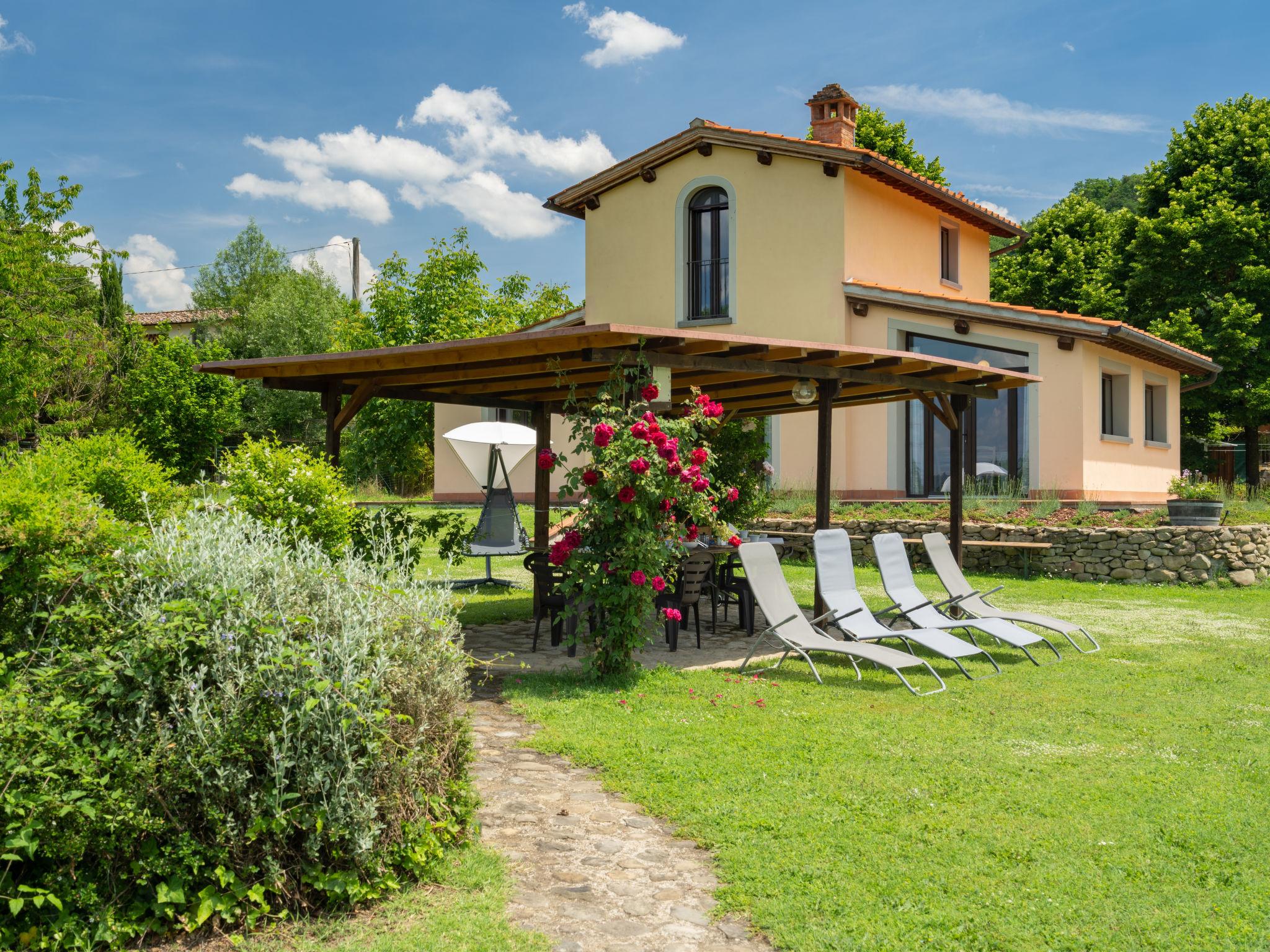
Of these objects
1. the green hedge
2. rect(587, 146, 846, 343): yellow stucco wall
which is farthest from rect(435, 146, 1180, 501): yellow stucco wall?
the green hedge

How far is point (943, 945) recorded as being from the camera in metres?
3.39

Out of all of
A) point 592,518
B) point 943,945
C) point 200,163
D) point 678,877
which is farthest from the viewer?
point 200,163

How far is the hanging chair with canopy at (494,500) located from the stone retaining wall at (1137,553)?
639 centimetres

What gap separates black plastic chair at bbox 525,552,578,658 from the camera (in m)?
8.56

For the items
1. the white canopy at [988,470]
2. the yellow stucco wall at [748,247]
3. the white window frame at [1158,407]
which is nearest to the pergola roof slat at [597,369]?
the white canopy at [988,470]

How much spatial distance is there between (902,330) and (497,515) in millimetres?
8716

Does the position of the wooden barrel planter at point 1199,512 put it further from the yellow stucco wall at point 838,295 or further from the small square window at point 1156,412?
the small square window at point 1156,412

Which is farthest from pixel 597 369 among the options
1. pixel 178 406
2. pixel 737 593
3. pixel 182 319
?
pixel 182 319

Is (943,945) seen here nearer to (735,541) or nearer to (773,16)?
(735,541)

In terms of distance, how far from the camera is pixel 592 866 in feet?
13.5

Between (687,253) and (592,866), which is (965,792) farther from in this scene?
(687,253)

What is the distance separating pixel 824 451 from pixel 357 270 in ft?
95.6

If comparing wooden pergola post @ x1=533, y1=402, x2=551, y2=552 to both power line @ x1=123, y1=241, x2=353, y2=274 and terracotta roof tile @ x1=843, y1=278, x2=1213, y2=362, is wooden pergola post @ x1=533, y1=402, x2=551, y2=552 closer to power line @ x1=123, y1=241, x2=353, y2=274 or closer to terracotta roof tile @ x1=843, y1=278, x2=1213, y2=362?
terracotta roof tile @ x1=843, y1=278, x2=1213, y2=362

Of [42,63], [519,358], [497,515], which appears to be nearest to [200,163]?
[42,63]
